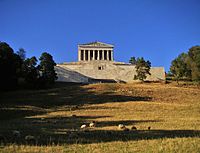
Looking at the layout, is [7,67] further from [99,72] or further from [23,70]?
[99,72]

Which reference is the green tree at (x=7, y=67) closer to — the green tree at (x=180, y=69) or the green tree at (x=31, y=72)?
the green tree at (x=31, y=72)

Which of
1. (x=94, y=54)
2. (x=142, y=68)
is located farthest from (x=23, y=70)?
(x=94, y=54)

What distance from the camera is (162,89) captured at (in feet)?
262

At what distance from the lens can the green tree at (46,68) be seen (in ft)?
302

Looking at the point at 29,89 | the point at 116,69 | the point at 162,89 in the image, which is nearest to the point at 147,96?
the point at 162,89

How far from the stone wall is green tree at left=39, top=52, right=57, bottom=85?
16.8 metres

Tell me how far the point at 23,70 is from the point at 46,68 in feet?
18.7

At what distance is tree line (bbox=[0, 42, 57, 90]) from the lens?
78.6 meters

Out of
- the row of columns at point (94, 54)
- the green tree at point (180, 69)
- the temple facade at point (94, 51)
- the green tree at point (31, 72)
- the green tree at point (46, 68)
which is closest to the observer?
the green tree at point (31, 72)

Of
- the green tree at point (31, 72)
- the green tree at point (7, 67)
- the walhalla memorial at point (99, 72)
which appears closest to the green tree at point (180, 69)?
the walhalla memorial at point (99, 72)

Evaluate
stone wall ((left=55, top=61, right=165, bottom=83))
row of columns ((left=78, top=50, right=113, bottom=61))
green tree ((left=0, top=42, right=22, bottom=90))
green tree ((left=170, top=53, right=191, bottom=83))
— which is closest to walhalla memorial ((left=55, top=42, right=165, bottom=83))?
stone wall ((left=55, top=61, right=165, bottom=83))

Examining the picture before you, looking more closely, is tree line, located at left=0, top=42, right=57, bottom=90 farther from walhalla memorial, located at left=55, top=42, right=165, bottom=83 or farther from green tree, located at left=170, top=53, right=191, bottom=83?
green tree, located at left=170, top=53, right=191, bottom=83

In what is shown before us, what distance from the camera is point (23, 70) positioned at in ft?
299

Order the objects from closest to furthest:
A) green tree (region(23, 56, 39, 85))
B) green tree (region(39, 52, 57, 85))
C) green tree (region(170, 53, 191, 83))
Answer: green tree (region(23, 56, 39, 85)), green tree (region(39, 52, 57, 85)), green tree (region(170, 53, 191, 83))
